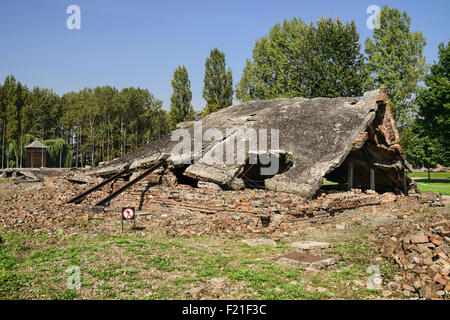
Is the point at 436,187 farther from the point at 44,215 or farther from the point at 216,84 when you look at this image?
the point at 44,215

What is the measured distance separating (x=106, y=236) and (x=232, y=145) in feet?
18.9

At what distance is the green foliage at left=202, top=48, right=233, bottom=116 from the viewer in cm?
3759

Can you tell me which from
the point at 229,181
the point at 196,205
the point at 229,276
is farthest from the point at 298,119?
the point at 229,276

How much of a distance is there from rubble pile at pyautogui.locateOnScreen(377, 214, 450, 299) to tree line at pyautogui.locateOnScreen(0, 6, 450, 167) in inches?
945

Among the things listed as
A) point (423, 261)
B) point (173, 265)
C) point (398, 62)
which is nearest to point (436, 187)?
point (398, 62)

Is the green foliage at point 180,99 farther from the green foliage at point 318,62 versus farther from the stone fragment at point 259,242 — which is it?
the stone fragment at point 259,242

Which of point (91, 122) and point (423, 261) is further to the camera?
point (91, 122)

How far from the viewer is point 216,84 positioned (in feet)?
123

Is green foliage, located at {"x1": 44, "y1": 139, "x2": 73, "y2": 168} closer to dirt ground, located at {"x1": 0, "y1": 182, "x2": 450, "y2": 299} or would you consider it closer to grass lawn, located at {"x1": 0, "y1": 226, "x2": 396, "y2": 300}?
dirt ground, located at {"x1": 0, "y1": 182, "x2": 450, "y2": 299}

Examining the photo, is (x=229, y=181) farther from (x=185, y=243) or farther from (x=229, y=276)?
(x=229, y=276)

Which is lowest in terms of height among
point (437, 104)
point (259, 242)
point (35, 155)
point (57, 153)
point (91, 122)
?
point (259, 242)

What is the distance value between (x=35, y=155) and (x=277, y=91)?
26.7 meters

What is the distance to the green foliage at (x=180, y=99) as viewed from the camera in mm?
40031

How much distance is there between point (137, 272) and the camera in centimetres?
526
